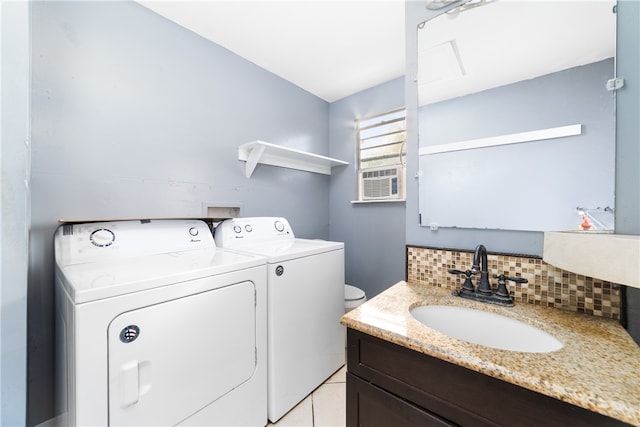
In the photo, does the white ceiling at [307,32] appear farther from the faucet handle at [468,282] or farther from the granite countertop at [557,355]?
the granite countertop at [557,355]

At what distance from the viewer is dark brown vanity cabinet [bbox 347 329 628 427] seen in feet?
1.86

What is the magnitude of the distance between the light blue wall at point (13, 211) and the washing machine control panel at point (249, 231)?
0.94 m

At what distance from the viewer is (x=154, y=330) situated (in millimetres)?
936

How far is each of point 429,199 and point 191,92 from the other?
1.81 metres

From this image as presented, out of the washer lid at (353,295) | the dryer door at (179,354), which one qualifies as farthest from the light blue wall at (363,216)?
the dryer door at (179,354)

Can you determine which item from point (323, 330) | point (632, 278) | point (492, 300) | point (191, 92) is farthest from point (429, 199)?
point (191, 92)

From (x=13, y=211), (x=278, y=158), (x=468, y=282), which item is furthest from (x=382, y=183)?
(x=13, y=211)

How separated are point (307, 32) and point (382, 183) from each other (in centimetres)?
144

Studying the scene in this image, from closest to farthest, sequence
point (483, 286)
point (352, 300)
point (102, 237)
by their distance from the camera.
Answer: point (483, 286) < point (102, 237) < point (352, 300)

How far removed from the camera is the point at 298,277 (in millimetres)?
1488

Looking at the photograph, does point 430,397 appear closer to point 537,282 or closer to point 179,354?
point 537,282

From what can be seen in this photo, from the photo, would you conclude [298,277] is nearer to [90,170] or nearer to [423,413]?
[423,413]

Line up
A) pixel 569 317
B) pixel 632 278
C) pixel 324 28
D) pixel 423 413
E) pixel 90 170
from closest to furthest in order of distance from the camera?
pixel 632 278 < pixel 423 413 < pixel 569 317 < pixel 90 170 < pixel 324 28

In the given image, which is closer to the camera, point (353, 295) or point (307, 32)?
point (307, 32)
